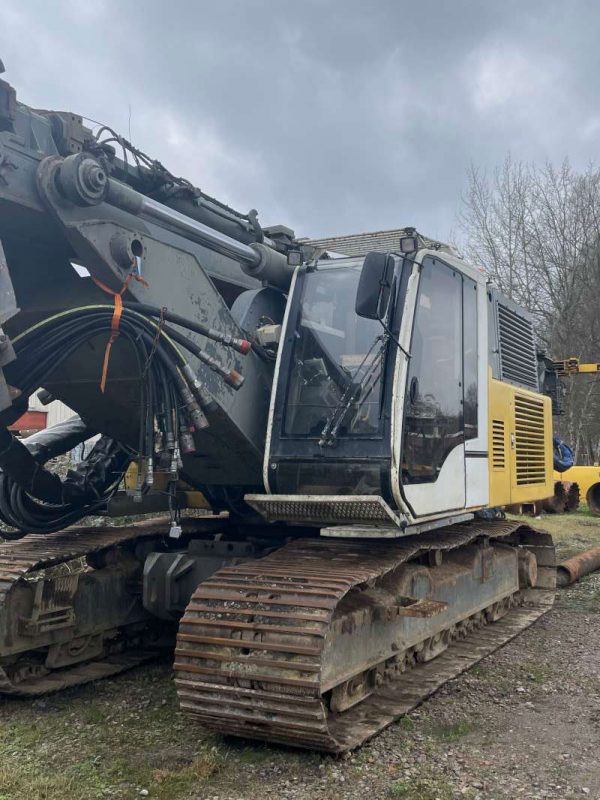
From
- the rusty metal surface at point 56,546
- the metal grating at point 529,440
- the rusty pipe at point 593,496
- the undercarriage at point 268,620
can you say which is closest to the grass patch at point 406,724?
the undercarriage at point 268,620

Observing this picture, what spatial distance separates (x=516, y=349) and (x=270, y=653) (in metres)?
4.00

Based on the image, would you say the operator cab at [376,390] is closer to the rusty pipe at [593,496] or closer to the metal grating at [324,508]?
the metal grating at [324,508]

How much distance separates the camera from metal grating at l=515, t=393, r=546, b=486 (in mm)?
6520

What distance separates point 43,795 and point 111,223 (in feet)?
8.54

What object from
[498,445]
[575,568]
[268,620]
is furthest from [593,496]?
[268,620]

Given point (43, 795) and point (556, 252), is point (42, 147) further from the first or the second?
point (556, 252)

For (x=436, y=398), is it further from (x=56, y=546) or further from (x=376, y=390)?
(x=56, y=546)

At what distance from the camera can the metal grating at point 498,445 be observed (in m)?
5.89

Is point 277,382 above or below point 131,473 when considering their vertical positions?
above

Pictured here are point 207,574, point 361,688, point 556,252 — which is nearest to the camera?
point 361,688

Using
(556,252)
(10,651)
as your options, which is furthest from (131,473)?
(556,252)

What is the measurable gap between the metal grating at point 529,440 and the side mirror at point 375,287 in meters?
2.64

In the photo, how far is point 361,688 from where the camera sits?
15.3 ft

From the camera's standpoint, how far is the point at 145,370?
4047 millimetres
